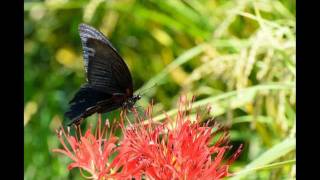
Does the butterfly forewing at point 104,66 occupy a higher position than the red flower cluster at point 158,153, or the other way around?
the butterfly forewing at point 104,66

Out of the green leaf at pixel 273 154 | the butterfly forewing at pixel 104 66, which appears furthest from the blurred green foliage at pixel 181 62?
the butterfly forewing at pixel 104 66

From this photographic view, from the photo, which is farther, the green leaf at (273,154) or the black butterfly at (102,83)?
the green leaf at (273,154)

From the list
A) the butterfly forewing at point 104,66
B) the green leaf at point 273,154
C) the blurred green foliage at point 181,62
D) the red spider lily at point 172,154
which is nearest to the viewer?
the red spider lily at point 172,154

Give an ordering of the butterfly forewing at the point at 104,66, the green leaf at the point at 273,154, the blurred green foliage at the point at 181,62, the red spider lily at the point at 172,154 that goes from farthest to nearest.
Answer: the blurred green foliage at the point at 181,62 < the green leaf at the point at 273,154 < the butterfly forewing at the point at 104,66 < the red spider lily at the point at 172,154

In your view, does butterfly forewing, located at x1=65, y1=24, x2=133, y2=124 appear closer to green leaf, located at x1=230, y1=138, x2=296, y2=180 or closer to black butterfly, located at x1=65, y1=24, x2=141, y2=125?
black butterfly, located at x1=65, y1=24, x2=141, y2=125

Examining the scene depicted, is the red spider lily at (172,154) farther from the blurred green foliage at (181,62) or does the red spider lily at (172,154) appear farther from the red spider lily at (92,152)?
the blurred green foliage at (181,62)

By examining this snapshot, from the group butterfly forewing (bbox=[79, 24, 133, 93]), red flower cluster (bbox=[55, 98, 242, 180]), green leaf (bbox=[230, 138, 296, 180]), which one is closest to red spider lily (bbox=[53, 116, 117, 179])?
red flower cluster (bbox=[55, 98, 242, 180])

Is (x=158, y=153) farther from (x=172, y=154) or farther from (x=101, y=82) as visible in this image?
(x=101, y=82)
